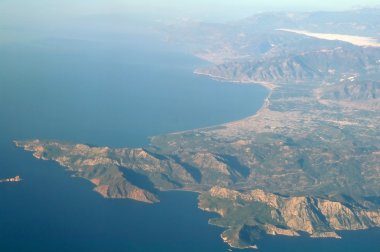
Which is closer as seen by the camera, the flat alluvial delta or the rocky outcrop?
the rocky outcrop

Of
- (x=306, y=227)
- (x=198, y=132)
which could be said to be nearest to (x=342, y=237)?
(x=306, y=227)

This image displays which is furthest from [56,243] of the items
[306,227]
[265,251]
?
[306,227]

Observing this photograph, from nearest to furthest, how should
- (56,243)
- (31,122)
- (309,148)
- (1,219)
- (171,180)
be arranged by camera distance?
1. (56,243)
2. (1,219)
3. (171,180)
4. (309,148)
5. (31,122)

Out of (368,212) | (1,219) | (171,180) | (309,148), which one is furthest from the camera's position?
(309,148)

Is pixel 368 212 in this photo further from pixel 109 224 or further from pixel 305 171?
pixel 109 224

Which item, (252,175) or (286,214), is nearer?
(286,214)

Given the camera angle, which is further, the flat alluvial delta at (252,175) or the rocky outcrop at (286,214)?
the flat alluvial delta at (252,175)

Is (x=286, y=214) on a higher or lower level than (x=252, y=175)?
higher

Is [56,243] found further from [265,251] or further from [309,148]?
[309,148]

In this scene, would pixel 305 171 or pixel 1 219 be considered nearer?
pixel 1 219
